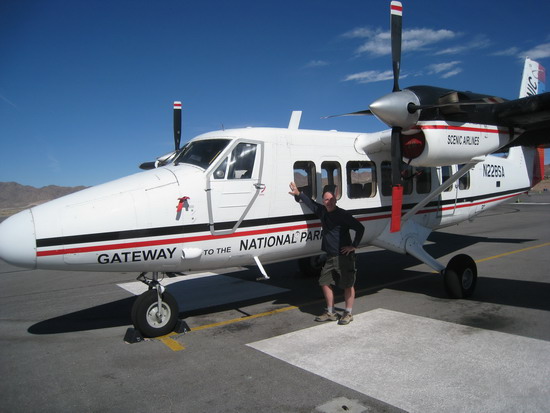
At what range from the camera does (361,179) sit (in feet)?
25.0

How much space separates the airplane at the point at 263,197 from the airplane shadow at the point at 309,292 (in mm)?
850

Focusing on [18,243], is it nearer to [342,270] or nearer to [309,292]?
[342,270]

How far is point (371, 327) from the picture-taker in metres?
5.85

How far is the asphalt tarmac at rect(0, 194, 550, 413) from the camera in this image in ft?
12.7

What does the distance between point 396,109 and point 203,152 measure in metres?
3.08

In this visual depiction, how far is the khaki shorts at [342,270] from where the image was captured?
6.01 m

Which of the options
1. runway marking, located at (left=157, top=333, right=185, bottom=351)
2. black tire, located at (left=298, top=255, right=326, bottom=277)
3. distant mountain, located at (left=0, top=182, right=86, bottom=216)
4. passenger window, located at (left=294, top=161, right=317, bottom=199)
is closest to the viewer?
runway marking, located at (left=157, top=333, right=185, bottom=351)

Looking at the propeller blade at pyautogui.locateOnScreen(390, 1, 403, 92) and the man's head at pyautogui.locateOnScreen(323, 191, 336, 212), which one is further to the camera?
the propeller blade at pyautogui.locateOnScreen(390, 1, 403, 92)

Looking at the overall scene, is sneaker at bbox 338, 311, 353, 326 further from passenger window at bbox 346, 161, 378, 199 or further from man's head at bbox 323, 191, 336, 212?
passenger window at bbox 346, 161, 378, 199

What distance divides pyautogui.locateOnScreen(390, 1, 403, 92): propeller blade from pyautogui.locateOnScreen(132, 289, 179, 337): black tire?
522 centimetres

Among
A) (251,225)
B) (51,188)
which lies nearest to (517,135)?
(251,225)

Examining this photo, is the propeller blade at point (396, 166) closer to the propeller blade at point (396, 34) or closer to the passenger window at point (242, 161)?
the propeller blade at point (396, 34)

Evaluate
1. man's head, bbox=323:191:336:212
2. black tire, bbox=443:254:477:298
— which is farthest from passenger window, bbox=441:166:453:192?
man's head, bbox=323:191:336:212

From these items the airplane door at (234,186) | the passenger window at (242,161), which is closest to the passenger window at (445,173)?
the airplane door at (234,186)
